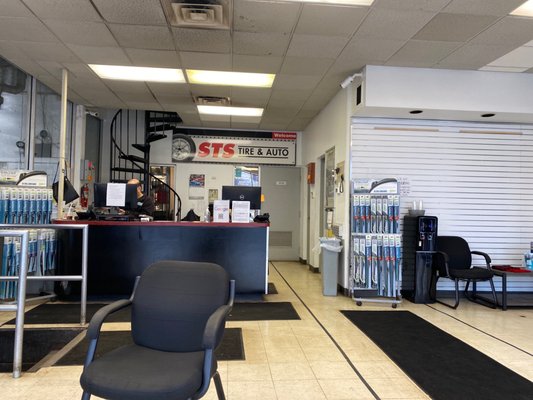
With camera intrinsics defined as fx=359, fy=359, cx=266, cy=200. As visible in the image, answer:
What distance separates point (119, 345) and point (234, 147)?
6.05 metres

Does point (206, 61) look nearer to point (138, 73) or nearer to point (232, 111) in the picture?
point (138, 73)

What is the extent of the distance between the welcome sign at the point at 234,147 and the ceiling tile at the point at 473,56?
4.49 m

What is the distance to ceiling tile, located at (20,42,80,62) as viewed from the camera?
443cm

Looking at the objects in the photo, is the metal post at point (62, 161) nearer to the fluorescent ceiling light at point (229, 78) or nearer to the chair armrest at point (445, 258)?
the fluorescent ceiling light at point (229, 78)

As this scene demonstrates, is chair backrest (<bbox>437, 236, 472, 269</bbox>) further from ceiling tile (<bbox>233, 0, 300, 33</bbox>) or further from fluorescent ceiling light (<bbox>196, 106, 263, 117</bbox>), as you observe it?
fluorescent ceiling light (<bbox>196, 106, 263, 117</bbox>)

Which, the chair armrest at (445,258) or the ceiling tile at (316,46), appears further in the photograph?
the chair armrest at (445,258)

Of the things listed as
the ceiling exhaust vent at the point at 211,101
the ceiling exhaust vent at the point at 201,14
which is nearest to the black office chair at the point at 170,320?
the ceiling exhaust vent at the point at 201,14

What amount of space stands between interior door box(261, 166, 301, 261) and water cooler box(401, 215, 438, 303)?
12.4ft

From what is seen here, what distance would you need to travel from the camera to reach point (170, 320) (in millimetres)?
2051

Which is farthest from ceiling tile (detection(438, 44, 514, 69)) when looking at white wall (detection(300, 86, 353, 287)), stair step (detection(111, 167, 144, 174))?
stair step (detection(111, 167, 144, 174))

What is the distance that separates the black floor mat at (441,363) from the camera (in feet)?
8.46

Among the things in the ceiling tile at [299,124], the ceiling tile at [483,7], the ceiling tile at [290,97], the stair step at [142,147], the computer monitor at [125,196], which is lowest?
the computer monitor at [125,196]

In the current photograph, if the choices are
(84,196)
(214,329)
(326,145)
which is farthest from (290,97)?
(214,329)

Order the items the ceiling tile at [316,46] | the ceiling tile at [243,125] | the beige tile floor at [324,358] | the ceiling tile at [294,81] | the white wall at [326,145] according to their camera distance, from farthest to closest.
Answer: the ceiling tile at [243,125], the white wall at [326,145], the ceiling tile at [294,81], the ceiling tile at [316,46], the beige tile floor at [324,358]
